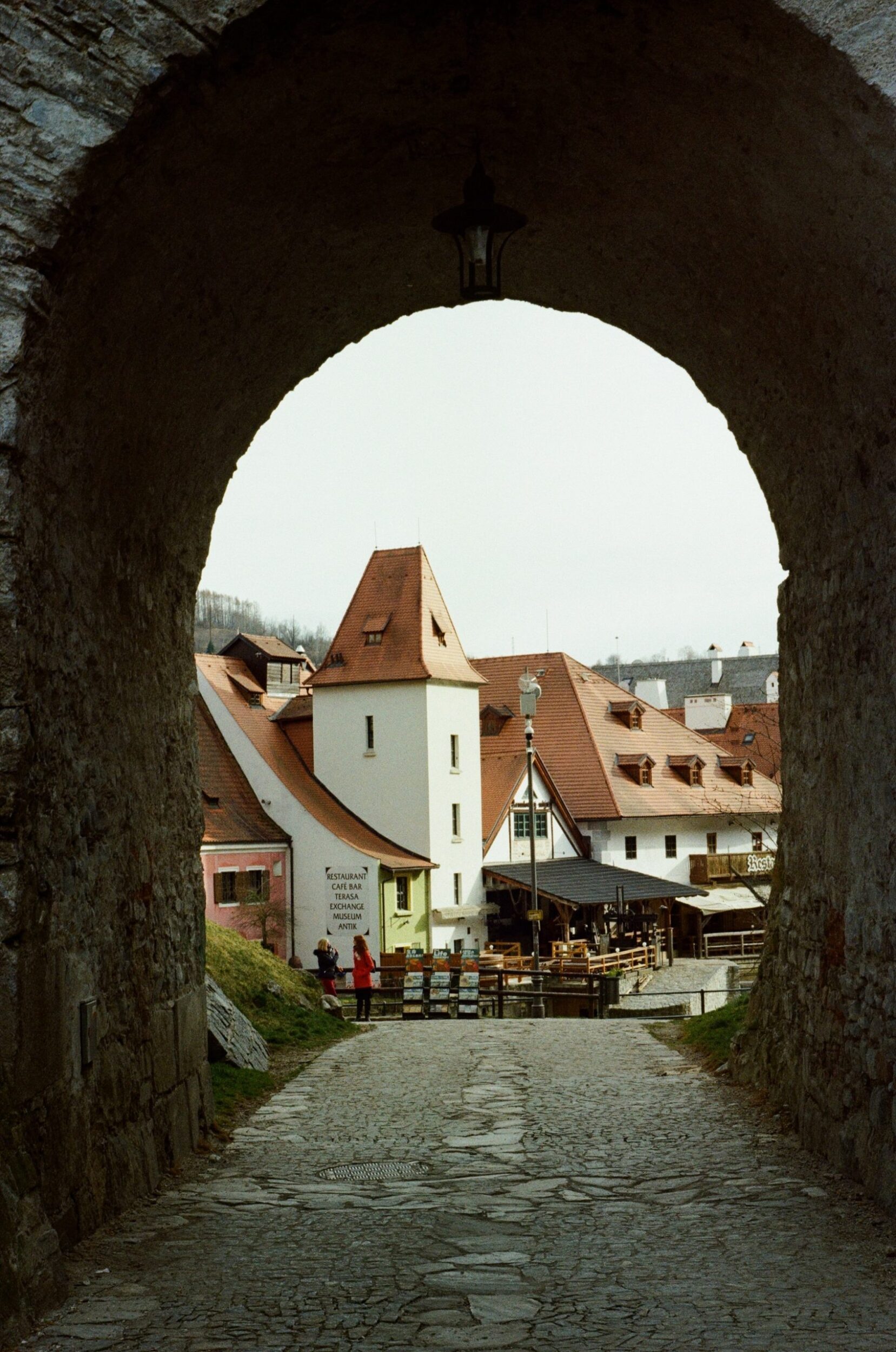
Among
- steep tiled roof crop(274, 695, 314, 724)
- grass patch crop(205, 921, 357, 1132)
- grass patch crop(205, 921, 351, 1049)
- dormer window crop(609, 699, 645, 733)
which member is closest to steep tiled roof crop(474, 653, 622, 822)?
dormer window crop(609, 699, 645, 733)

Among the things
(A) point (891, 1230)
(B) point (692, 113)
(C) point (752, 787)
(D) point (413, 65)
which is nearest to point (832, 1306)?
(A) point (891, 1230)

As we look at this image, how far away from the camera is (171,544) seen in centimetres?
718

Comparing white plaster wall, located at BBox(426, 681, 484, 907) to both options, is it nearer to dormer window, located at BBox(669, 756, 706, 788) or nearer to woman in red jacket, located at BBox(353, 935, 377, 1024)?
dormer window, located at BBox(669, 756, 706, 788)

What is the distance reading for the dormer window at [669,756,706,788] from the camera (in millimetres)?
45562

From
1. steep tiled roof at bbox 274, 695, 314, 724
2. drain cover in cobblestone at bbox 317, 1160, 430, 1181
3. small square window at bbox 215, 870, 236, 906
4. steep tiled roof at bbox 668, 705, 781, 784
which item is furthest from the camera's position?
steep tiled roof at bbox 668, 705, 781, 784

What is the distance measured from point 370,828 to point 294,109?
117 ft

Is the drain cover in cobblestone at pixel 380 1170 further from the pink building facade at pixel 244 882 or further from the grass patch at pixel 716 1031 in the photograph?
the pink building facade at pixel 244 882

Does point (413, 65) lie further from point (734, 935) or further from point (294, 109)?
point (734, 935)

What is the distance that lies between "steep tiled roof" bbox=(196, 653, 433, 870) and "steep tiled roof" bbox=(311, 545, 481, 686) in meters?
2.07

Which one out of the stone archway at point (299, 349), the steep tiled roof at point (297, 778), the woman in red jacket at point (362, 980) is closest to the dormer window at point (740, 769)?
the steep tiled roof at point (297, 778)

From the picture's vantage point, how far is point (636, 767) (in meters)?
44.0

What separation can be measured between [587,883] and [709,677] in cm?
4365

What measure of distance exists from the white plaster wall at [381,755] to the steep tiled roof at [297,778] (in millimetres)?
324

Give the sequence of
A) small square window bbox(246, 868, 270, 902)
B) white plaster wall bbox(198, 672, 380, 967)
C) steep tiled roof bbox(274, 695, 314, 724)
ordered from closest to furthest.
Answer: small square window bbox(246, 868, 270, 902), white plaster wall bbox(198, 672, 380, 967), steep tiled roof bbox(274, 695, 314, 724)
